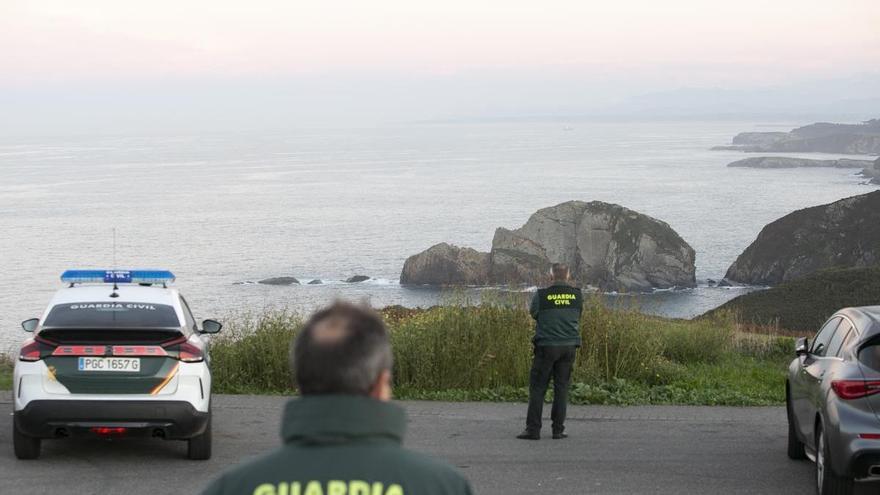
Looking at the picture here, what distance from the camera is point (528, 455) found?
1163 centimetres

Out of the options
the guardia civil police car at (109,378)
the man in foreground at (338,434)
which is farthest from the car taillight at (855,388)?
the man in foreground at (338,434)

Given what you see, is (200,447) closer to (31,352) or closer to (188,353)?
(188,353)

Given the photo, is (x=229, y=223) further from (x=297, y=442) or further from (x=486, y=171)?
(x=297, y=442)

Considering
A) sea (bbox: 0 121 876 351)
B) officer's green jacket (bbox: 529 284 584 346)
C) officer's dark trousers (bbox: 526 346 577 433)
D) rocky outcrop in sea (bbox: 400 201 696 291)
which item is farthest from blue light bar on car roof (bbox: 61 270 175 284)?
rocky outcrop in sea (bbox: 400 201 696 291)

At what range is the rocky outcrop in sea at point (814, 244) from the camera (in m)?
106

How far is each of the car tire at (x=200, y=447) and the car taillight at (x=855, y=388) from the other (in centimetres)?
513

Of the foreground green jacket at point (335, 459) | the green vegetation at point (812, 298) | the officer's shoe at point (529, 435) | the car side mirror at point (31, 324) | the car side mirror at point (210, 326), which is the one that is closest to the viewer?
the foreground green jacket at point (335, 459)

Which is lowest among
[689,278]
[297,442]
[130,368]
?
[689,278]

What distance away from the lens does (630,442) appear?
40.7ft

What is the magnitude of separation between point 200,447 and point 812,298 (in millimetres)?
72910

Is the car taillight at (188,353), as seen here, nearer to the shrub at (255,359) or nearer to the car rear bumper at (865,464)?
the car rear bumper at (865,464)

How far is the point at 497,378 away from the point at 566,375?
12.4ft

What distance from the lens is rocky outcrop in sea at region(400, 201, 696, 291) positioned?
95.7 m

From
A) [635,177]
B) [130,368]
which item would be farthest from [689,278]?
[130,368]
